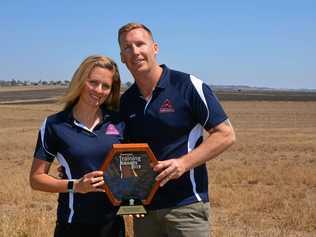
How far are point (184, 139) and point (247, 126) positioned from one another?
120 feet

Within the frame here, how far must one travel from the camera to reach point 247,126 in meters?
39.7

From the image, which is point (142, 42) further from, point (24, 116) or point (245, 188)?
point (24, 116)

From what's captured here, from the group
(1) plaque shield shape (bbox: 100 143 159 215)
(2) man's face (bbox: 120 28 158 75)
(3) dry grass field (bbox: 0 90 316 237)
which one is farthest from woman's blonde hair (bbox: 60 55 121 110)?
(3) dry grass field (bbox: 0 90 316 237)

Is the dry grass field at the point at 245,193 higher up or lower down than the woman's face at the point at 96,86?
lower down

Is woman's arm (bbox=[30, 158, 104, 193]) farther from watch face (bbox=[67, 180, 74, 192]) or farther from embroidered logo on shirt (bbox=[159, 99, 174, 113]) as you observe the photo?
embroidered logo on shirt (bbox=[159, 99, 174, 113])

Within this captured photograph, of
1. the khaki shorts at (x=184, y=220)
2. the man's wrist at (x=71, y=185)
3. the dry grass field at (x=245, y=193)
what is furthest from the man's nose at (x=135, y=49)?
the dry grass field at (x=245, y=193)

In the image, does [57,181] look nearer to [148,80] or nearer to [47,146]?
[47,146]

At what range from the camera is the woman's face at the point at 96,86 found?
11.9 ft

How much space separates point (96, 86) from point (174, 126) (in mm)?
548

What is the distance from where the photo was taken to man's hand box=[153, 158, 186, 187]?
3.40m

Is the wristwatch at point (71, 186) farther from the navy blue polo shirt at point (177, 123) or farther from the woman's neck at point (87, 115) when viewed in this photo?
the navy blue polo shirt at point (177, 123)

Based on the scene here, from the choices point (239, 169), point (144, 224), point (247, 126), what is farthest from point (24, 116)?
point (144, 224)

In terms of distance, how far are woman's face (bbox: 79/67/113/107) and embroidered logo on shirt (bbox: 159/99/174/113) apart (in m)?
0.37

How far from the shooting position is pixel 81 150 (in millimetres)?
3557
